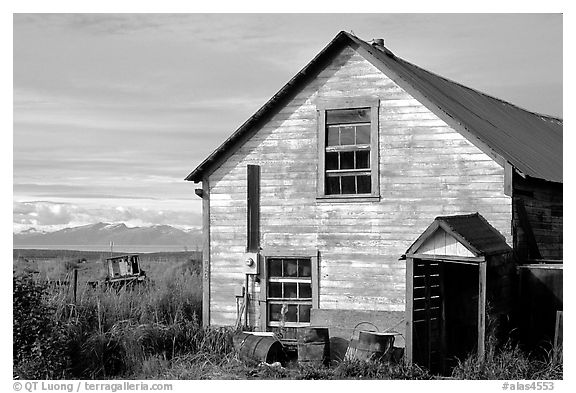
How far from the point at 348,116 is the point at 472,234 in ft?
13.0

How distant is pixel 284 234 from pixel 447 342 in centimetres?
407

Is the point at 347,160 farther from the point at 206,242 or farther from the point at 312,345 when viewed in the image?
the point at 312,345

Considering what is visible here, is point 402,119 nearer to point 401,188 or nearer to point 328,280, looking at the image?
point 401,188

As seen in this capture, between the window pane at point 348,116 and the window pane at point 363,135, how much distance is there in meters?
0.14

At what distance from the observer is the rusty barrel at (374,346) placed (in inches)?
570

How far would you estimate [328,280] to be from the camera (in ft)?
55.4

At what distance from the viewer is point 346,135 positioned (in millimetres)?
16828

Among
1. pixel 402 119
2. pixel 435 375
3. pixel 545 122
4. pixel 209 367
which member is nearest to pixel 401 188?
pixel 402 119

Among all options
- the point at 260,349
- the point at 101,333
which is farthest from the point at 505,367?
the point at 101,333

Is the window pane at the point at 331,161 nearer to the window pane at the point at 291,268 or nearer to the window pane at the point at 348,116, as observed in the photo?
the window pane at the point at 348,116

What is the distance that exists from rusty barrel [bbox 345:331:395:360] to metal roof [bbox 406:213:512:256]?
62.9 inches

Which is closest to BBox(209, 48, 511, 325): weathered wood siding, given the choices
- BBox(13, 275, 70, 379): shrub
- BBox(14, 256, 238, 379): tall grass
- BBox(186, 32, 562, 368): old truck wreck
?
BBox(186, 32, 562, 368): old truck wreck

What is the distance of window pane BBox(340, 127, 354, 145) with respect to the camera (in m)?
16.8

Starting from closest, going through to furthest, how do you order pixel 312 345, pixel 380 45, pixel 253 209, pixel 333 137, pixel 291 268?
1. pixel 312 345
2. pixel 333 137
3. pixel 291 268
4. pixel 253 209
5. pixel 380 45
